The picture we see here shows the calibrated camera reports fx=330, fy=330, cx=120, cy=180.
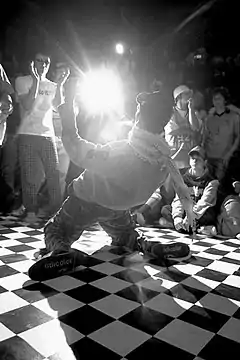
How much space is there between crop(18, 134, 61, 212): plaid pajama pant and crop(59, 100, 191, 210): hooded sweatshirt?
1765mm

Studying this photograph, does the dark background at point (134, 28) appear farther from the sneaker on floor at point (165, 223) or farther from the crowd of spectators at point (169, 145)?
the sneaker on floor at point (165, 223)

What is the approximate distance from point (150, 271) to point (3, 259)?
102 cm

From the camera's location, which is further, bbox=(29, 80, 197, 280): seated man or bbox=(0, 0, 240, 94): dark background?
bbox=(0, 0, 240, 94): dark background

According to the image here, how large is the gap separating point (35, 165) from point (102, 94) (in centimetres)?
119

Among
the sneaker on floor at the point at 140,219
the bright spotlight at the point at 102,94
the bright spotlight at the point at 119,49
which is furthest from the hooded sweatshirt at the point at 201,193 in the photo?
the bright spotlight at the point at 119,49

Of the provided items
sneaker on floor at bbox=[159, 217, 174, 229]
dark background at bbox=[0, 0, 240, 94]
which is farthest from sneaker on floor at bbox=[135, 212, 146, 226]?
dark background at bbox=[0, 0, 240, 94]

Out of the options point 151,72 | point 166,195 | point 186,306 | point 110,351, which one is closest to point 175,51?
point 151,72

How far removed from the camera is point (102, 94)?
13.2 feet

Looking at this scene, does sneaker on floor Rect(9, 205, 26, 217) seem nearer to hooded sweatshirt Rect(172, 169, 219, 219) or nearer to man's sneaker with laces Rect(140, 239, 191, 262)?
hooded sweatshirt Rect(172, 169, 219, 219)

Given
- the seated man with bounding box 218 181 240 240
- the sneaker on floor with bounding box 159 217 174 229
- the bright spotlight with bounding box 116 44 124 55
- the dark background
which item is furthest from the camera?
the bright spotlight with bounding box 116 44 124 55

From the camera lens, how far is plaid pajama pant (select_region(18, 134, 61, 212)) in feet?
12.1

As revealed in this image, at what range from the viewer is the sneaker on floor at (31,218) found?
3556mm

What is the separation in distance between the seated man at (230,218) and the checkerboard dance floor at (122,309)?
26.6 inches

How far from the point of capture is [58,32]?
5531 mm
